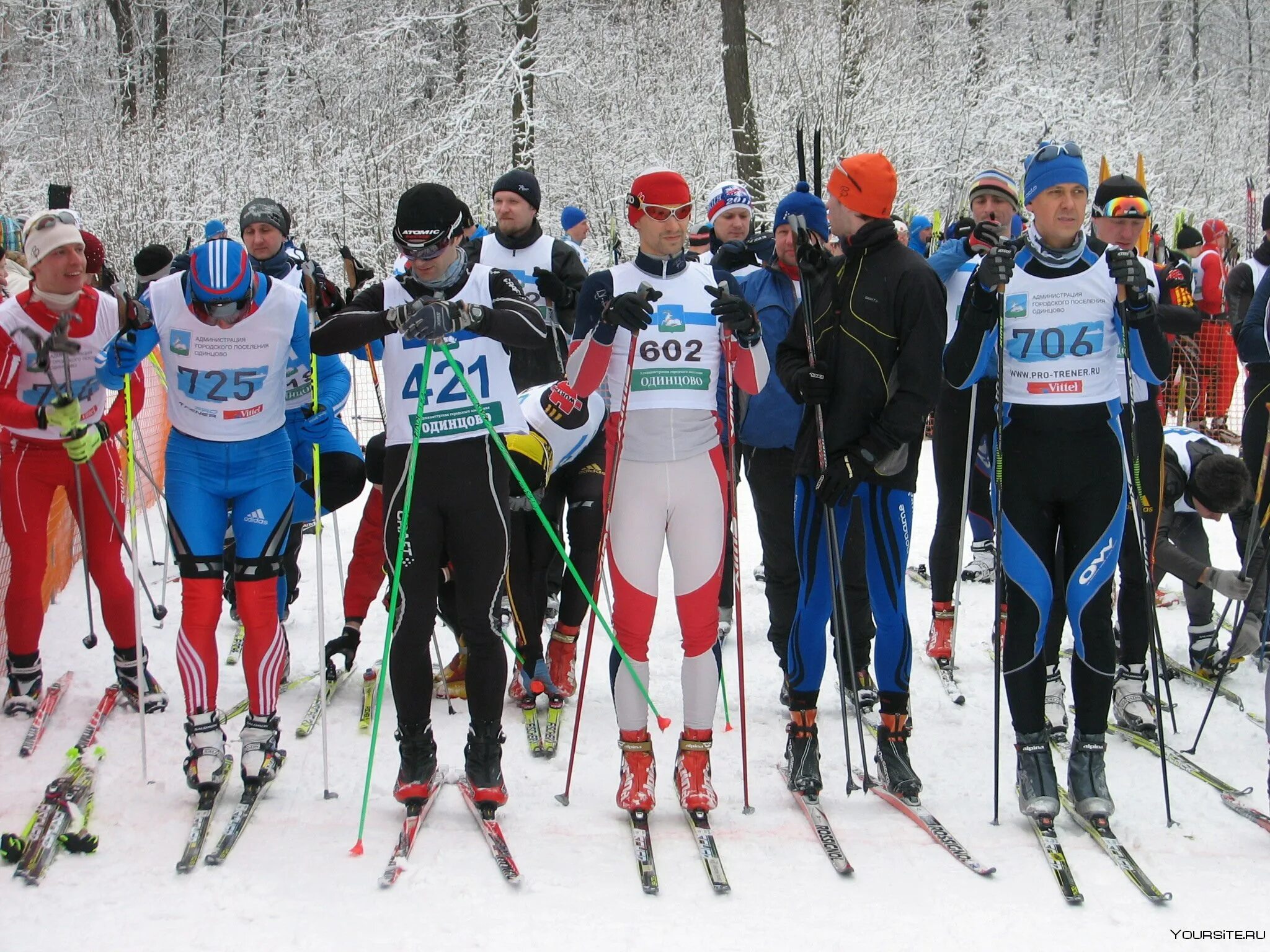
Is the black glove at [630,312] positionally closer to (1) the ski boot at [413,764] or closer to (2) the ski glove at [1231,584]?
(1) the ski boot at [413,764]

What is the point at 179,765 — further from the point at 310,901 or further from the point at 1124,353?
the point at 1124,353

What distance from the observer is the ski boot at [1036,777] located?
3.68 metres

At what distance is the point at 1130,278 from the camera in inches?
139

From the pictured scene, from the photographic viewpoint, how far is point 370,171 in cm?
2042

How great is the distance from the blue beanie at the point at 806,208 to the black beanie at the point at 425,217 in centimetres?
135

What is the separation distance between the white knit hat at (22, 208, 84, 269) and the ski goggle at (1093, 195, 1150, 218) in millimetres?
4413

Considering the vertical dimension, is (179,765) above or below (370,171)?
below

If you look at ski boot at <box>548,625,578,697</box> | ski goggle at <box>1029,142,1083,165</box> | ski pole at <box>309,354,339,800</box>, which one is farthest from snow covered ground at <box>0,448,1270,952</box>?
ski goggle at <box>1029,142,1083,165</box>

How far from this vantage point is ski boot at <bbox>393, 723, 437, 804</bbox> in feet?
12.3

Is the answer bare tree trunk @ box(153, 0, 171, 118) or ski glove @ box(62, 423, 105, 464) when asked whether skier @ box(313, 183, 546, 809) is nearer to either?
ski glove @ box(62, 423, 105, 464)

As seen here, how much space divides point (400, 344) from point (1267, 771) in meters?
3.62

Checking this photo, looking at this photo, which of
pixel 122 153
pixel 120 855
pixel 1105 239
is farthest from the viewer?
pixel 122 153

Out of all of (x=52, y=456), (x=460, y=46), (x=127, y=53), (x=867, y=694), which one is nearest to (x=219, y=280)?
(x=52, y=456)

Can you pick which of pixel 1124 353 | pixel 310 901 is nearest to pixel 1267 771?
pixel 1124 353
